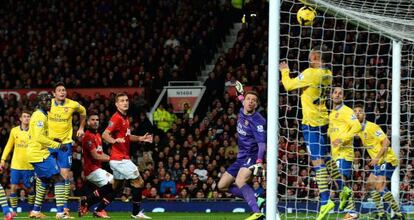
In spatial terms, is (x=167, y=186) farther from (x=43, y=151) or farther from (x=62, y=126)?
(x=43, y=151)

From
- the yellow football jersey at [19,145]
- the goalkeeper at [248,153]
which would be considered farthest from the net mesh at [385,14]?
the yellow football jersey at [19,145]

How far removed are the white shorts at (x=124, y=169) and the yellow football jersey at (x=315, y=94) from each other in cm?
320

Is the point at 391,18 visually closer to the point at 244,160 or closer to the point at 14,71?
the point at 244,160

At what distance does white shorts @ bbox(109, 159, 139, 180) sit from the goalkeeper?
7.67 ft

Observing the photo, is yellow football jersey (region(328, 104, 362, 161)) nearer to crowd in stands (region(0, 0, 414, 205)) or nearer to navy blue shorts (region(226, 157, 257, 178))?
navy blue shorts (region(226, 157, 257, 178))

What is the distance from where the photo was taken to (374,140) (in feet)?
47.9

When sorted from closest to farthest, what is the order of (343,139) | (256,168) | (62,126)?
(256,168), (343,139), (62,126)

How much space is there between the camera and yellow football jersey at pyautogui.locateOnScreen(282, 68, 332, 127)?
12952 millimetres

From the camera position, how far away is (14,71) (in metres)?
26.3

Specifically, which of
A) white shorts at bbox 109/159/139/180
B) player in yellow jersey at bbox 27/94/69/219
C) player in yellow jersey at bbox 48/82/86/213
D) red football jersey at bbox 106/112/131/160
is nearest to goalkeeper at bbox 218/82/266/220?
white shorts at bbox 109/159/139/180

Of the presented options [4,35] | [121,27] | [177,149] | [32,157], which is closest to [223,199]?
[177,149]

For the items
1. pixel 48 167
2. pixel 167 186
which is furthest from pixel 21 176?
pixel 167 186

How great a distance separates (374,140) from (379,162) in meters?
0.53

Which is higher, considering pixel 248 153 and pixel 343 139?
pixel 343 139
